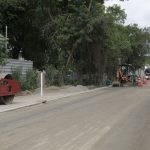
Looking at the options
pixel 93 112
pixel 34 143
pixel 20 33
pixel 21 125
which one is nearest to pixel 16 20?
pixel 20 33

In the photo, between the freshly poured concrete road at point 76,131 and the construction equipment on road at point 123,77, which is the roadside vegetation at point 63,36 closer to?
the construction equipment on road at point 123,77

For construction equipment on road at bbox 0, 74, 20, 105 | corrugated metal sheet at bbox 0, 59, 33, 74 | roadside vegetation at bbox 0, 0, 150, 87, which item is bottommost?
construction equipment on road at bbox 0, 74, 20, 105

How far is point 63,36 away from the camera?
45375mm

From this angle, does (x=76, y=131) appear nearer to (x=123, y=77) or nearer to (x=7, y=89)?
(x=7, y=89)

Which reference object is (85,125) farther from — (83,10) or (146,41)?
(146,41)

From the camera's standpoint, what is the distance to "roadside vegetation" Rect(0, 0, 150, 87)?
4584cm

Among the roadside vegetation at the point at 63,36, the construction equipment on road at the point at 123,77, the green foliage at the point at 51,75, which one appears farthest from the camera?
the construction equipment on road at the point at 123,77

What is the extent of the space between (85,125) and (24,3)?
32664 mm

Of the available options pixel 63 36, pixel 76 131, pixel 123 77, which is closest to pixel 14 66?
pixel 63 36

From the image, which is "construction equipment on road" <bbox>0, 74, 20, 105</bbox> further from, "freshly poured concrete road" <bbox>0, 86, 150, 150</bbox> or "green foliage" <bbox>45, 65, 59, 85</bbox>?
"green foliage" <bbox>45, 65, 59, 85</bbox>

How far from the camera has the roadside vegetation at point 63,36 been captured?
45844 millimetres

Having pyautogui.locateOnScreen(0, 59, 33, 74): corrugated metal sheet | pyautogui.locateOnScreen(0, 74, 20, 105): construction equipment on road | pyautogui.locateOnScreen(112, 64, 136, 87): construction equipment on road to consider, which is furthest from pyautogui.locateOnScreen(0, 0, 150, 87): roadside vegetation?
pyautogui.locateOnScreen(0, 74, 20, 105): construction equipment on road

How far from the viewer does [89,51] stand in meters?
49.6

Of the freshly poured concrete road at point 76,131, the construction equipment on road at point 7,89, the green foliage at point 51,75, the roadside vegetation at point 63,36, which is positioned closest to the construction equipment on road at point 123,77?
the roadside vegetation at point 63,36
